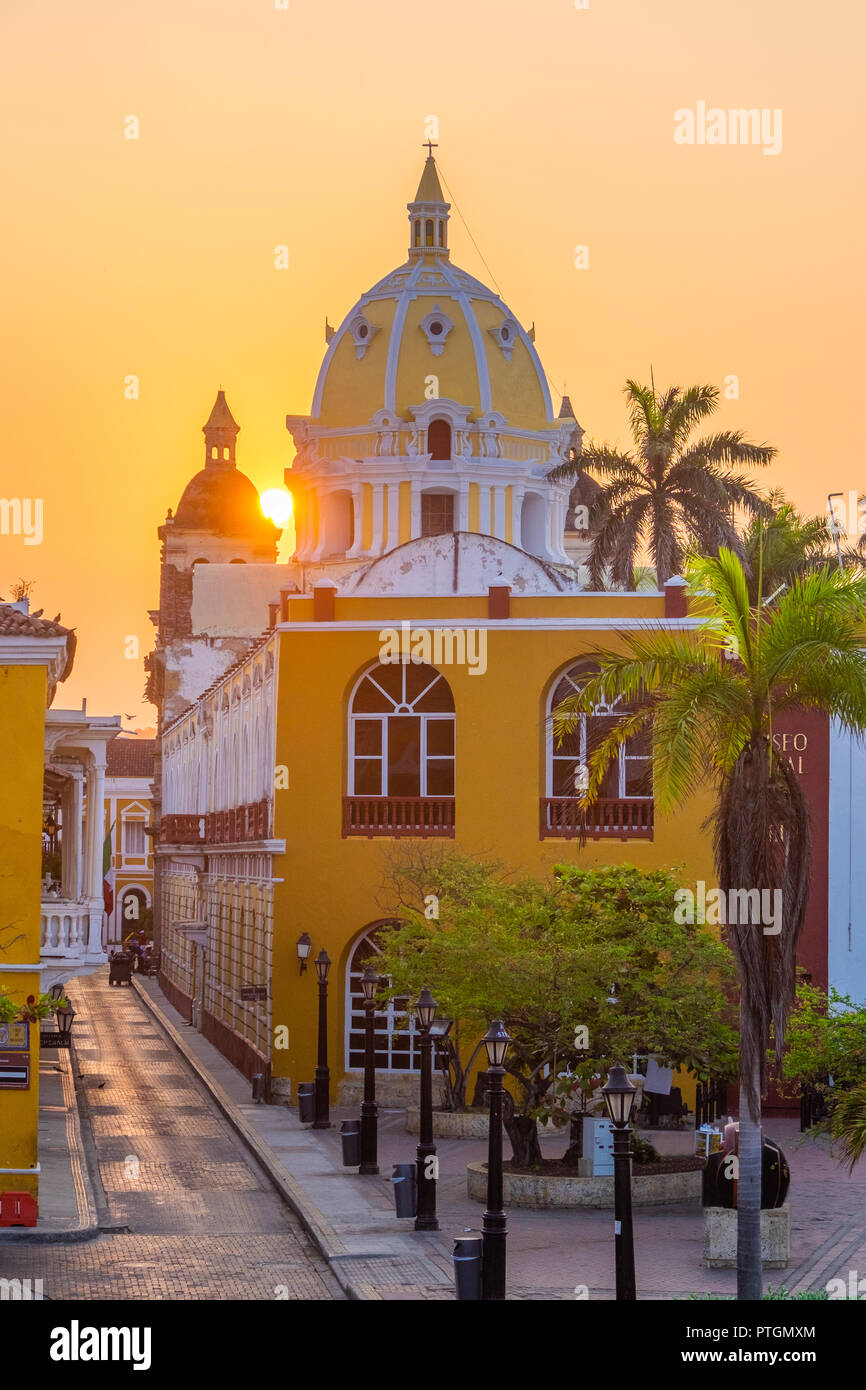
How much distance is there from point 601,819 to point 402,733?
151 inches

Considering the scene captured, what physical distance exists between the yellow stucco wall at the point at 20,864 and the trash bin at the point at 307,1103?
914 cm

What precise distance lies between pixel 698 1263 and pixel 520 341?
126 ft

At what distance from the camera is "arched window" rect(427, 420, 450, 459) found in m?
55.3

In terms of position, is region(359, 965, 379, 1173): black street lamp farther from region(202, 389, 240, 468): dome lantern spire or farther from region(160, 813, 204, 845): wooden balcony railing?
region(202, 389, 240, 468): dome lantern spire

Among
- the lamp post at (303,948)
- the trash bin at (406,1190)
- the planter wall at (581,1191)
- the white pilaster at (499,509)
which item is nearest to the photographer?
the trash bin at (406,1190)

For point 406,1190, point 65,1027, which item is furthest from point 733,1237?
point 65,1027

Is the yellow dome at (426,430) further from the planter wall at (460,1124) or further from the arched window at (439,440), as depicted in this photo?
the planter wall at (460,1124)

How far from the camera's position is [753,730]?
64.6ft

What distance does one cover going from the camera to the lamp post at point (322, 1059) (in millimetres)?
32781

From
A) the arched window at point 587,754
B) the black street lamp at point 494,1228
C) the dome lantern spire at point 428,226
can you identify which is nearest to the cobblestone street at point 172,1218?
the black street lamp at point 494,1228

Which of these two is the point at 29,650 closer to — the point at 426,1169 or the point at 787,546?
the point at 426,1169

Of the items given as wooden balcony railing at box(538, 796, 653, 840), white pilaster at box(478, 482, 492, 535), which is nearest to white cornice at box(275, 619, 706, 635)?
wooden balcony railing at box(538, 796, 653, 840)

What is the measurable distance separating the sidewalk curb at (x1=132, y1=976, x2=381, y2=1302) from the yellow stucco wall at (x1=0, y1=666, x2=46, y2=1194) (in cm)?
344

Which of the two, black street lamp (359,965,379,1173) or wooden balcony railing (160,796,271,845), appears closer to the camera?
black street lamp (359,965,379,1173)
